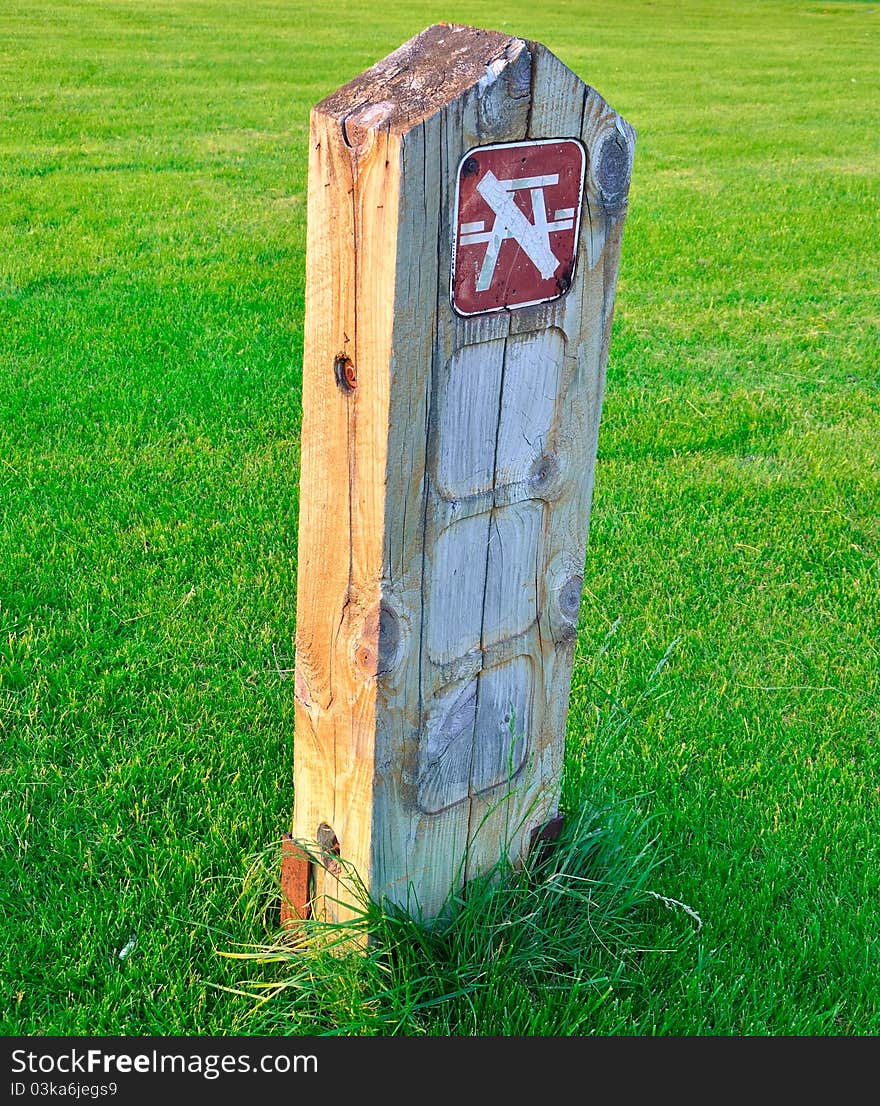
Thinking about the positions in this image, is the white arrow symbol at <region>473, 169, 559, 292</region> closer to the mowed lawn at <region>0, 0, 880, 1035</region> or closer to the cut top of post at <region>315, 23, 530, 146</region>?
the cut top of post at <region>315, 23, 530, 146</region>

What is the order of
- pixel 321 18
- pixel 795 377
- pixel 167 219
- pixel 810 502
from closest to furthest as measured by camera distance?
1. pixel 810 502
2. pixel 795 377
3. pixel 167 219
4. pixel 321 18

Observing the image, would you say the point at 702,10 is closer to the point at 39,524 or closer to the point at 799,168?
the point at 799,168

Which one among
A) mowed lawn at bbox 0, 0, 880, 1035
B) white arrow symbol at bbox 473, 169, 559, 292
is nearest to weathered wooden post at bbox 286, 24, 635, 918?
white arrow symbol at bbox 473, 169, 559, 292

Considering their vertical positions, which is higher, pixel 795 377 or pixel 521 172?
pixel 521 172

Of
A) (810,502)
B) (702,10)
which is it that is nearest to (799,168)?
(810,502)

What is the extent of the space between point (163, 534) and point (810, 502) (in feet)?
8.31

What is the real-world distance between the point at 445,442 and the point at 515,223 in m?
0.37

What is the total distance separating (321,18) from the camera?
21312 millimetres

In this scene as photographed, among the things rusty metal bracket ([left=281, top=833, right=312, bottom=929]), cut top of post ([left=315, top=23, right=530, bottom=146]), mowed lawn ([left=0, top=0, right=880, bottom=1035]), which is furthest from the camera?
mowed lawn ([left=0, top=0, right=880, bottom=1035])

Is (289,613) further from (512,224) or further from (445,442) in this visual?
(512,224)

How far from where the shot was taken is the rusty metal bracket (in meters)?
2.26

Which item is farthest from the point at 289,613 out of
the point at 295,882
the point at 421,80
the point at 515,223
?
the point at 421,80

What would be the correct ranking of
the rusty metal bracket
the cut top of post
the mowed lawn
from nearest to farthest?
1. the cut top of post
2. the rusty metal bracket
3. the mowed lawn

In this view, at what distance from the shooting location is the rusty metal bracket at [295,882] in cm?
226
